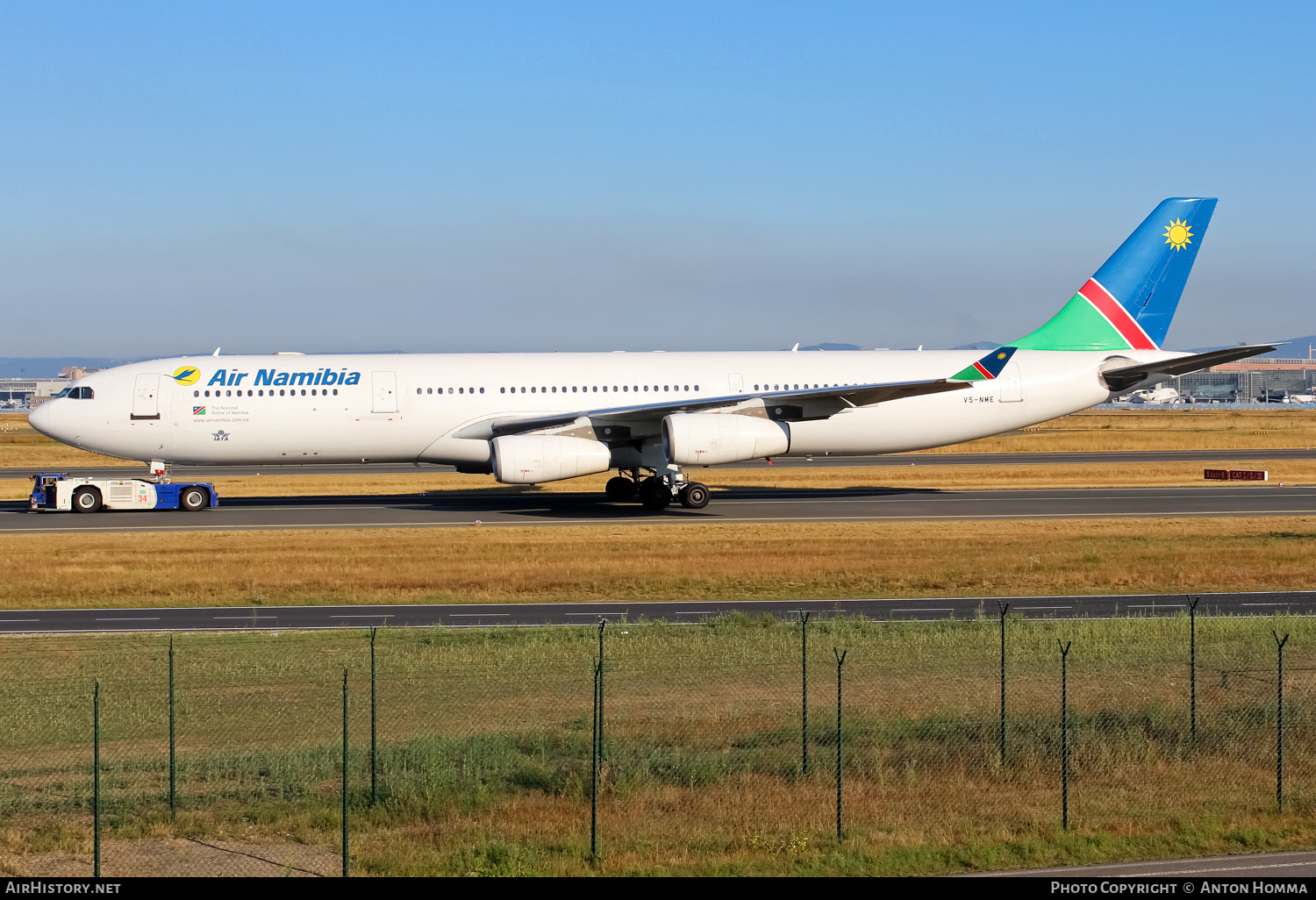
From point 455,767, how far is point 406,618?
425 inches

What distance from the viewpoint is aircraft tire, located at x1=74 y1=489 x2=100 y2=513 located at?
40.8 metres

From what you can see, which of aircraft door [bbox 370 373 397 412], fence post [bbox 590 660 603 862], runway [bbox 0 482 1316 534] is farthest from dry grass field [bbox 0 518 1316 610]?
fence post [bbox 590 660 603 862]

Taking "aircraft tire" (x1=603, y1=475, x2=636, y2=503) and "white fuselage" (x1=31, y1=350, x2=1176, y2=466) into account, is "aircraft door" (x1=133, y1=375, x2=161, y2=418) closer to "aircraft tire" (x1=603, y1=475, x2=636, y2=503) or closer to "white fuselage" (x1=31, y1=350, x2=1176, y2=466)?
"white fuselage" (x1=31, y1=350, x2=1176, y2=466)

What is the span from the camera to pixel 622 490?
42469 millimetres

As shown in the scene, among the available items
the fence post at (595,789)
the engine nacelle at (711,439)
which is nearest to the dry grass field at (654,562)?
the engine nacelle at (711,439)

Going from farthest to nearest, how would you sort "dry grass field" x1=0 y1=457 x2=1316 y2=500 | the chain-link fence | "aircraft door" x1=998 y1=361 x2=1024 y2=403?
1. "dry grass field" x1=0 y1=457 x2=1316 y2=500
2. "aircraft door" x1=998 y1=361 x2=1024 y2=403
3. the chain-link fence

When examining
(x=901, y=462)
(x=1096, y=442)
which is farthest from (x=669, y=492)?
(x=1096, y=442)

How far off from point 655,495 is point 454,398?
24.7 ft

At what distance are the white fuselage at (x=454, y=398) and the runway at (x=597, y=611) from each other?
1516 centimetres

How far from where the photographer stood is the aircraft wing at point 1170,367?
3844 cm

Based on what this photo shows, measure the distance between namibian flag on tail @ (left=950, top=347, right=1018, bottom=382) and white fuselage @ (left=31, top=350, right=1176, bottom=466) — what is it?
1.71m

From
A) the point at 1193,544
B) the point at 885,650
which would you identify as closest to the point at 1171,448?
the point at 1193,544

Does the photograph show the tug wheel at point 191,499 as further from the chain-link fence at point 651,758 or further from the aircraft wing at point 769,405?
the chain-link fence at point 651,758
